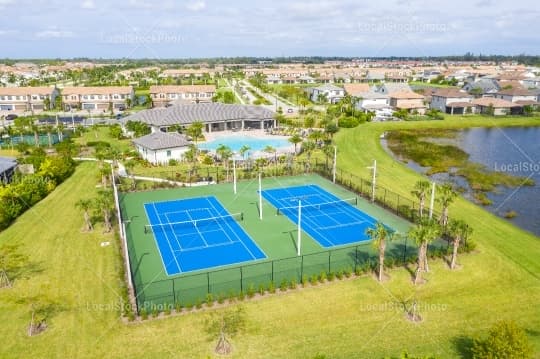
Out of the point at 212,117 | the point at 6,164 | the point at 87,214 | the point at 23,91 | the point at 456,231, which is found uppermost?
the point at 23,91

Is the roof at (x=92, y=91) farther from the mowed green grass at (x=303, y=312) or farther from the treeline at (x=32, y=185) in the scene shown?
the mowed green grass at (x=303, y=312)

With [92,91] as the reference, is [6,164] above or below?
below

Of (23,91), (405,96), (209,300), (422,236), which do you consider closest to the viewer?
(209,300)

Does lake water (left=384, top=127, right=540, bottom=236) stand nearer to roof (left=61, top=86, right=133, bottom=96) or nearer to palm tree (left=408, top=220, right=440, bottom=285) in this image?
palm tree (left=408, top=220, right=440, bottom=285)

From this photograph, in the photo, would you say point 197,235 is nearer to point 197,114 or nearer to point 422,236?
point 422,236

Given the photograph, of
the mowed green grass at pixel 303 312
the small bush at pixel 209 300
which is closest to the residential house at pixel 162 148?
the mowed green grass at pixel 303 312

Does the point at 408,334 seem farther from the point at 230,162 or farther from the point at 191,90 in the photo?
the point at 191,90

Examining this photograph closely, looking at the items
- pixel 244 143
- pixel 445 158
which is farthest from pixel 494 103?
pixel 244 143
